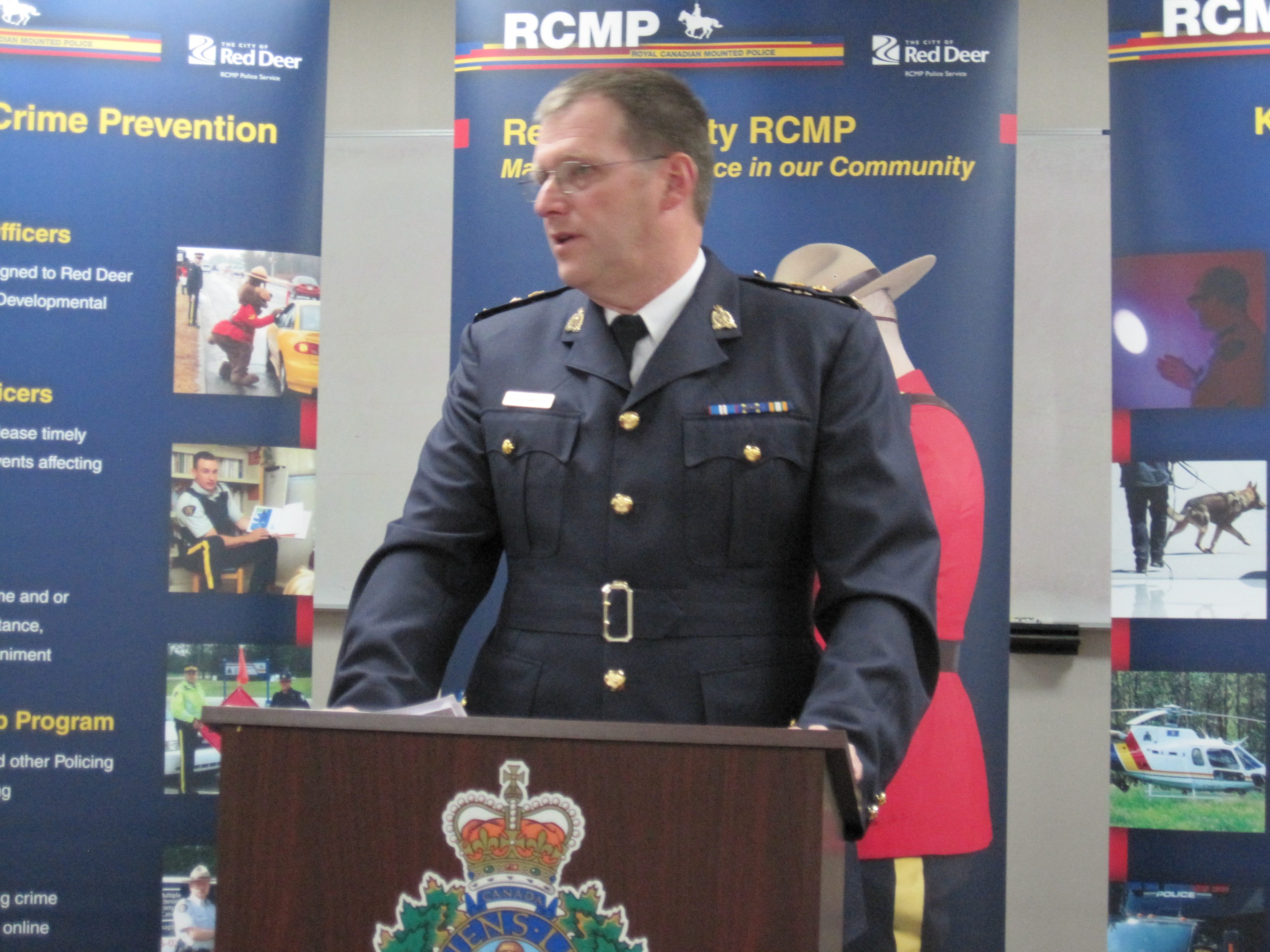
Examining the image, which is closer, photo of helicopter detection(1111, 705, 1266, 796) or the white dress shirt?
the white dress shirt

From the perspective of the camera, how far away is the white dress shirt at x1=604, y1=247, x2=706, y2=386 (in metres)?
1.91

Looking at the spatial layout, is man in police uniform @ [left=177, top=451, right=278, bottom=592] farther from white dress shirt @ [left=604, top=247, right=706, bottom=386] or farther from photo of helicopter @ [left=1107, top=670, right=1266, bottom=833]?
photo of helicopter @ [left=1107, top=670, right=1266, bottom=833]

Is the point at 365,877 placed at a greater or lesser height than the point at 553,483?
lesser

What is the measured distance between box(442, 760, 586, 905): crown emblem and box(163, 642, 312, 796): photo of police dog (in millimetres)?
2316

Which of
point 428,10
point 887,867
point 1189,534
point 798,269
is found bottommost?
point 887,867

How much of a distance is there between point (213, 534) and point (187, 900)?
95 cm

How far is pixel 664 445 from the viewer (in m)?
1.83

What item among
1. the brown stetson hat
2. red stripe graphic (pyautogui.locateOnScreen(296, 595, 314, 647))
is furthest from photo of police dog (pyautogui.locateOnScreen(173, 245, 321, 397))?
the brown stetson hat

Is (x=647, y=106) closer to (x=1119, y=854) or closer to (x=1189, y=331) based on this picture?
(x=1189, y=331)

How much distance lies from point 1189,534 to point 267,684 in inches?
94.2

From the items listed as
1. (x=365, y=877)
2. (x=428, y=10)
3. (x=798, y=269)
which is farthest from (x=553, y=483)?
(x=428, y=10)

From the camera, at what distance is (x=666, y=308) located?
1915mm

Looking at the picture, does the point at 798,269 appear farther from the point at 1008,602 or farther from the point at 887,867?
the point at 887,867

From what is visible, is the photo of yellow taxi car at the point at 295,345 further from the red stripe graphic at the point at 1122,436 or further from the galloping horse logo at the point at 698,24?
the red stripe graphic at the point at 1122,436
